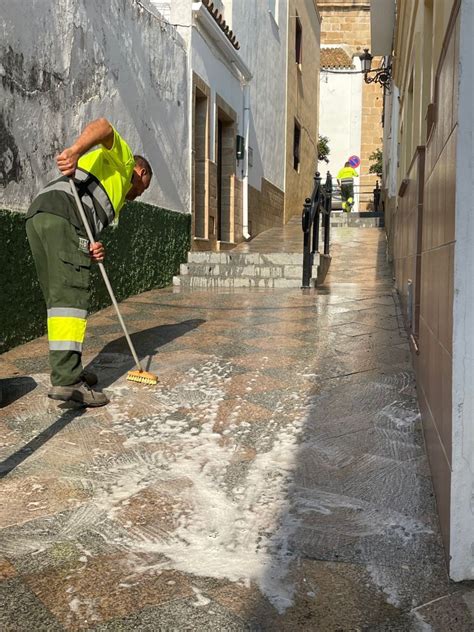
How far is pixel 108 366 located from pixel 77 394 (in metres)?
0.92

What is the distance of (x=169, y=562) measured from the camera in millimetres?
1812

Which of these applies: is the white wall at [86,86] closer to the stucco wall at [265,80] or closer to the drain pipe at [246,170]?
the drain pipe at [246,170]

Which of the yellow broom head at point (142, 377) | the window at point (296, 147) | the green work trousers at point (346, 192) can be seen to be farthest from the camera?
the green work trousers at point (346, 192)

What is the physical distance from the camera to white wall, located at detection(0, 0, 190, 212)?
4.62m

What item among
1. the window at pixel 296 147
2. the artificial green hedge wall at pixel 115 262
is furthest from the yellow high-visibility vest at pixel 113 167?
the window at pixel 296 147

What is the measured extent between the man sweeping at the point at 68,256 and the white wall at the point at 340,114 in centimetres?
2549

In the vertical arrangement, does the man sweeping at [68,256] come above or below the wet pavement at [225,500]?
above

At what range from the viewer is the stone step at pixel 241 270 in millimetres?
8852

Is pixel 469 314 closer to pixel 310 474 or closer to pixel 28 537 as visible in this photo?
pixel 310 474

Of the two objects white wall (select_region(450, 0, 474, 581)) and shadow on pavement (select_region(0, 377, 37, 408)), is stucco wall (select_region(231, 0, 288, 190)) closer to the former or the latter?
shadow on pavement (select_region(0, 377, 37, 408))

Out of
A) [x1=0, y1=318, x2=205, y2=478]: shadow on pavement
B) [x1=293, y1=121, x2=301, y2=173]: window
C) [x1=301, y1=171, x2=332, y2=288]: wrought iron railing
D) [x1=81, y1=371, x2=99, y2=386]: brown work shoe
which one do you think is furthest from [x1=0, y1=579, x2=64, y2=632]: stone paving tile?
[x1=293, y1=121, x2=301, y2=173]: window

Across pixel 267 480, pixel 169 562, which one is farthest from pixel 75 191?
pixel 169 562

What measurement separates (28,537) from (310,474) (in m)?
0.98

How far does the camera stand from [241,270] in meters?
8.97
